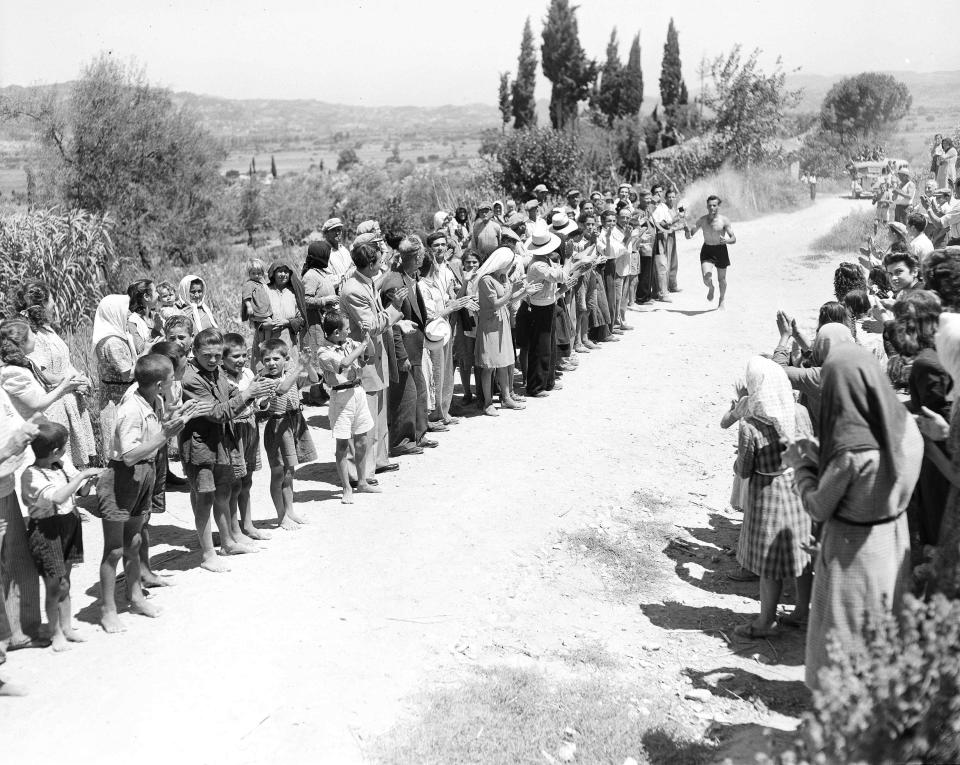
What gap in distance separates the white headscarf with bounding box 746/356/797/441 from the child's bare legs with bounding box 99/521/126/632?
373 centimetres

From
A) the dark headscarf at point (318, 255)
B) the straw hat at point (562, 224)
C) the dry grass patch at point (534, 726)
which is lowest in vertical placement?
the dry grass patch at point (534, 726)

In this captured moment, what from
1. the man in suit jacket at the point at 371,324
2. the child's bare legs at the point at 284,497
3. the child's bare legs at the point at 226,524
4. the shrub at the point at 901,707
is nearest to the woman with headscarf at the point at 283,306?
the man in suit jacket at the point at 371,324

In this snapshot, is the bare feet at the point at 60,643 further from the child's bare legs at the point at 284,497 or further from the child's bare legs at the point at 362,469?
the child's bare legs at the point at 362,469

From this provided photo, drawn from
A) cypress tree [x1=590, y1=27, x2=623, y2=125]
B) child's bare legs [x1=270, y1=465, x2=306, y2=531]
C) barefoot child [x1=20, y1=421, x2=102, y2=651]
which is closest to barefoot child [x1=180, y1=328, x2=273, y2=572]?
child's bare legs [x1=270, y1=465, x2=306, y2=531]

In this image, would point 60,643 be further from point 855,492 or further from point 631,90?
point 631,90

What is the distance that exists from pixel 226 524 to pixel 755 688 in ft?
11.6

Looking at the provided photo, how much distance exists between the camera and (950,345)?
202 inches

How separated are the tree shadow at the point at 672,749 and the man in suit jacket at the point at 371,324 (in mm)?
3722

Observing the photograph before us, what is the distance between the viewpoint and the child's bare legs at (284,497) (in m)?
7.22

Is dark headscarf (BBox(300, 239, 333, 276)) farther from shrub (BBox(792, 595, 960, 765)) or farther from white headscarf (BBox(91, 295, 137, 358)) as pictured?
shrub (BBox(792, 595, 960, 765))

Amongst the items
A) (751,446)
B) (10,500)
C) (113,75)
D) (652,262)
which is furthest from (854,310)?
(113,75)

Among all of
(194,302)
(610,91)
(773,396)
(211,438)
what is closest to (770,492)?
(773,396)

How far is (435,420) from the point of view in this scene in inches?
396

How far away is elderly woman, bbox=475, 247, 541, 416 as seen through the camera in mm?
9820
